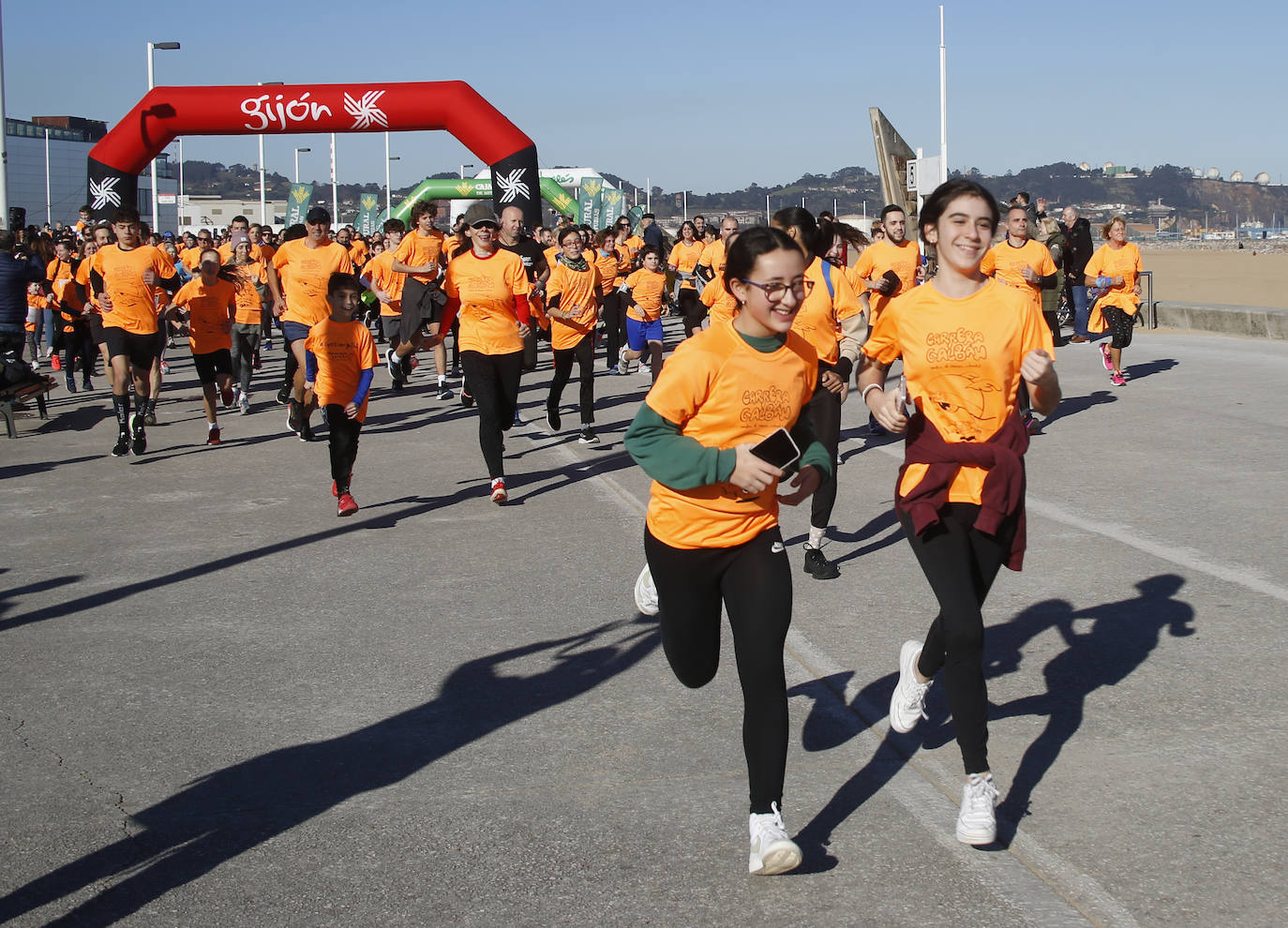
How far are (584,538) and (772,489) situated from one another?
4.46 m

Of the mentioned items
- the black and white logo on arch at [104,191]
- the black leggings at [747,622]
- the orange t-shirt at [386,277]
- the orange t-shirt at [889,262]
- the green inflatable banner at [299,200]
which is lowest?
the black leggings at [747,622]

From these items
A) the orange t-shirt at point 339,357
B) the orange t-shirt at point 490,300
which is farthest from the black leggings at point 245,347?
the orange t-shirt at point 339,357

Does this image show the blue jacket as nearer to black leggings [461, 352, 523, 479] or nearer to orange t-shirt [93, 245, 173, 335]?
orange t-shirt [93, 245, 173, 335]

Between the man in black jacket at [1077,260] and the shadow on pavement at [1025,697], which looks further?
the man in black jacket at [1077,260]

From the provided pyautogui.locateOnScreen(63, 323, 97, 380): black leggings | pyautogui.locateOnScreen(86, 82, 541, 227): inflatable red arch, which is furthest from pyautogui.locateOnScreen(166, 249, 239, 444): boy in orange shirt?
pyautogui.locateOnScreen(86, 82, 541, 227): inflatable red arch

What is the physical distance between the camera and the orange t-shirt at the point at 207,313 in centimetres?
1288

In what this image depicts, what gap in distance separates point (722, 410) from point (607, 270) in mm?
15299

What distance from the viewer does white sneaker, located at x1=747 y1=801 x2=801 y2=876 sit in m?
3.54

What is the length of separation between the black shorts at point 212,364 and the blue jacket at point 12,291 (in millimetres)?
2188

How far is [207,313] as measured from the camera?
13.0m

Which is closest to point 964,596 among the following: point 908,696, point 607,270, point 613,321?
point 908,696

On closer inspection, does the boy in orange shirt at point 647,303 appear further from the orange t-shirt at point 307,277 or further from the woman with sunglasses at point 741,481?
the woman with sunglasses at point 741,481

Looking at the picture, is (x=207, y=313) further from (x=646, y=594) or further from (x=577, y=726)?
(x=577, y=726)

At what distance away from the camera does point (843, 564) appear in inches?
289
